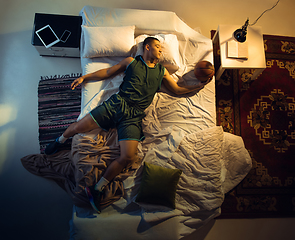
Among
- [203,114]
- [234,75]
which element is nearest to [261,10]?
[234,75]

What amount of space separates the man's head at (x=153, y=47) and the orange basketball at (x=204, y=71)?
46cm

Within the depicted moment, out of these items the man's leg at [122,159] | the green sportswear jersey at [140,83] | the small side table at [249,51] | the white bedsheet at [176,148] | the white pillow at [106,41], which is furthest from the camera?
the small side table at [249,51]

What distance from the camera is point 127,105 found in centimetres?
196

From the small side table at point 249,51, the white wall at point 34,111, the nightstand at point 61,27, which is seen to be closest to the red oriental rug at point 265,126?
the white wall at point 34,111

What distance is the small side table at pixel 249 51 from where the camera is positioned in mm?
2244

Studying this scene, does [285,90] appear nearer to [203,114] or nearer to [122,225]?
[203,114]

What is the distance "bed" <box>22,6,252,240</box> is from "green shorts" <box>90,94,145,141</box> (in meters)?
0.11

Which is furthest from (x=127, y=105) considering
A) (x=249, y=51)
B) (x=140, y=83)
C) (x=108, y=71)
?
(x=249, y=51)

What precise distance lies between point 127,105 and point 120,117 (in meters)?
0.15

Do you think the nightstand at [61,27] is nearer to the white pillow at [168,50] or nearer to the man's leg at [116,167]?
the white pillow at [168,50]

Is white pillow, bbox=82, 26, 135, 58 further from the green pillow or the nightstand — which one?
the green pillow

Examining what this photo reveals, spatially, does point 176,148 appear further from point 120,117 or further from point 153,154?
point 120,117

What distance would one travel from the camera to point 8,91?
2.37 meters

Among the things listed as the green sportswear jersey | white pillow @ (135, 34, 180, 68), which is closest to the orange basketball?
white pillow @ (135, 34, 180, 68)
